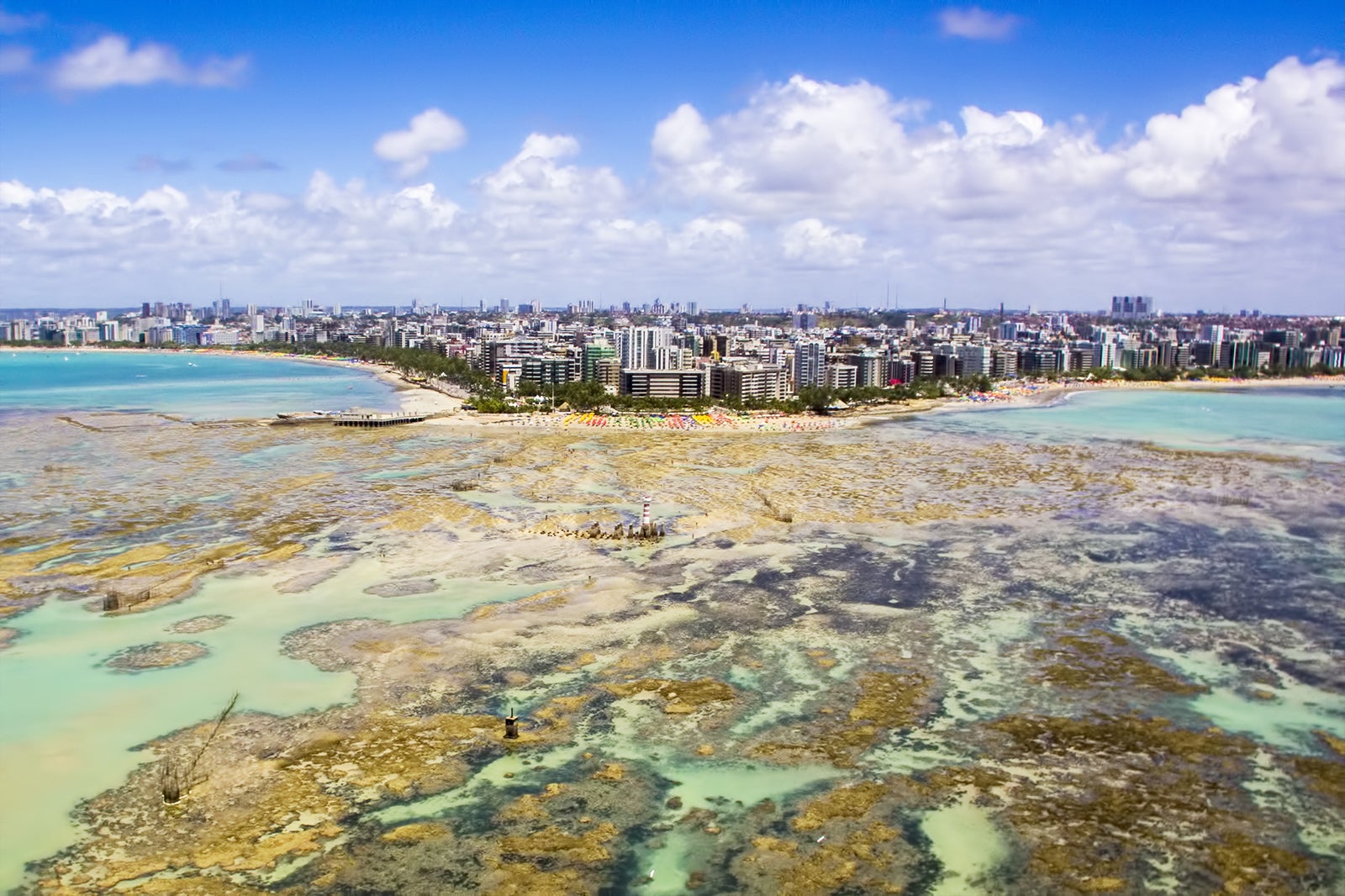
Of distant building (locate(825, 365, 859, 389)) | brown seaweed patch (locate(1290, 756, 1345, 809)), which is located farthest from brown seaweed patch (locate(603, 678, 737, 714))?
distant building (locate(825, 365, 859, 389))

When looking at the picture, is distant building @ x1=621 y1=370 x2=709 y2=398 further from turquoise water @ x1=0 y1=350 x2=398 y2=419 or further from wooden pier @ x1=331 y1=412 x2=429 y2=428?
wooden pier @ x1=331 y1=412 x2=429 y2=428

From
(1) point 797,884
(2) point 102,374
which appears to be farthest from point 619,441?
(2) point 102,374

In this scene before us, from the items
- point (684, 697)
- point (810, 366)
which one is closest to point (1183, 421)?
point (810, 366)

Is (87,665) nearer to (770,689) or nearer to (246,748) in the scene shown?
(246,748)

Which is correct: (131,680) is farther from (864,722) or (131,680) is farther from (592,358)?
(592,358)

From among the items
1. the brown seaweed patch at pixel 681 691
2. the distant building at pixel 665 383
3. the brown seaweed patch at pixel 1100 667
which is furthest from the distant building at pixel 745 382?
the brown seaweed patch at pixel 681 691

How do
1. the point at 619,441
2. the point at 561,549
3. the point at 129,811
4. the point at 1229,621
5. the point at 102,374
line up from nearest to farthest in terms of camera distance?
the point at 129,811 < the point at 1229,621 < the point at 561,549 < the point at 619,441 < the point at 102,374
